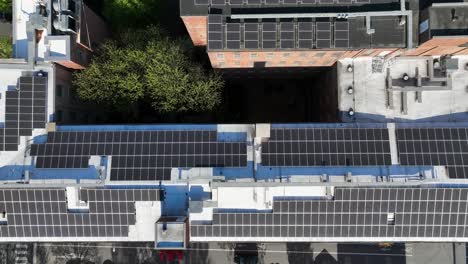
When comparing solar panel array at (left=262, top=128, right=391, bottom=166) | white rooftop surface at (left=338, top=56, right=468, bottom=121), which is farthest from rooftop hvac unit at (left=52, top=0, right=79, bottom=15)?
white rooftop surface at (left=338, top=56, right=468, bottom=121)

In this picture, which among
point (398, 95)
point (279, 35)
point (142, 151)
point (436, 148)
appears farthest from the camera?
point (398, 95)

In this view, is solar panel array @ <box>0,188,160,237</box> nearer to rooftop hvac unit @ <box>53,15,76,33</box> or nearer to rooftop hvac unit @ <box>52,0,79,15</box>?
rooftop hvac unit @ <box>53,15,76,33</box>

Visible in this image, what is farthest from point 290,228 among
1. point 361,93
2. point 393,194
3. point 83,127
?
point 83,127

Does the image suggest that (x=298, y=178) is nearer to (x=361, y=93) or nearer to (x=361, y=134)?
(x=361, y=134)

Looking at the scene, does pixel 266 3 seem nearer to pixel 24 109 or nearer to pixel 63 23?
pixel 63 23

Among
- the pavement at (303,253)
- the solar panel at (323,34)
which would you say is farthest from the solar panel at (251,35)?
the pavement at (303,253)

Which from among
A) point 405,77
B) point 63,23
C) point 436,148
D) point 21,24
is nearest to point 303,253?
point 436,148
